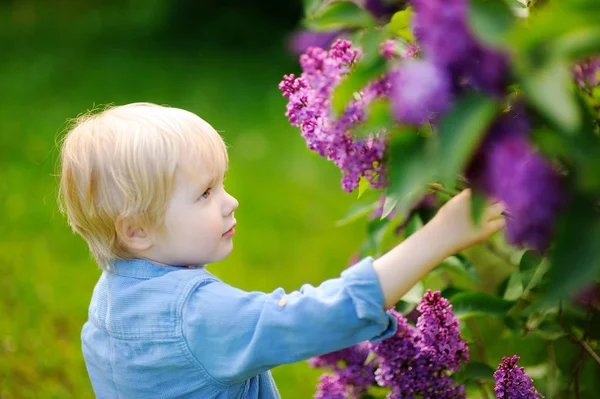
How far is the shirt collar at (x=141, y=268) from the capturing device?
5.72 ft

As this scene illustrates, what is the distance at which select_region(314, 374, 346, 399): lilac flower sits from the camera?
6.59 ft

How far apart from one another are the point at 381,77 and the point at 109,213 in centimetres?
77

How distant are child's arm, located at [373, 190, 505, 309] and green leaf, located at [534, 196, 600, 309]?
0.43 meters

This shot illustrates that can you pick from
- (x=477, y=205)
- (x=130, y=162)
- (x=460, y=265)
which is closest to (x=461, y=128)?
(x=477, y=205)

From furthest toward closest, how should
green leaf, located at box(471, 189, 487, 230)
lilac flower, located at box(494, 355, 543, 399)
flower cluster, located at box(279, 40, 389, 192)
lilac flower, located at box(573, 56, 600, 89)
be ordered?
lilac flower, located at box(494, 355, 543, 399) → flower cluster, located at box(279, 40, 389, 192) → lilac flower, located at box(573, 56, 600, 89) → green leaf, located at box(471, 189, 487, 230)

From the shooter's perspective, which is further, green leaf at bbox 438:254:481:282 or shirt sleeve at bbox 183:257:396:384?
green leaf at bbox 438:254:481:282

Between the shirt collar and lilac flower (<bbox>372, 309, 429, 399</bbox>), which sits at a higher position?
the shirt collar

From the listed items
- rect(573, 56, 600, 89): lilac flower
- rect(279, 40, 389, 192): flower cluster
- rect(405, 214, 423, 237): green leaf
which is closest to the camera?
rect(573, 56, 600, 89): lilac flower

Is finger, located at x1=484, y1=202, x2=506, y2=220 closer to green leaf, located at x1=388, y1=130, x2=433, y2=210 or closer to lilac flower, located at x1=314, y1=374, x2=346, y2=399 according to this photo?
green leaf, located at x1=388, y1=130, x2=433, y2=210

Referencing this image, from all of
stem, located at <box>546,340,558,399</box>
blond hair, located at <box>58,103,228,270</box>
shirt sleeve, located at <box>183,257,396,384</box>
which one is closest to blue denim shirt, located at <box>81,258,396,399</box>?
shirt sleeve, located at <box>183,257,396,384</box>

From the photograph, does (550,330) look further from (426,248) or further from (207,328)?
(207,328)

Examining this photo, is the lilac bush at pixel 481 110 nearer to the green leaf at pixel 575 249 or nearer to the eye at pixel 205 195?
the green leaf at pixel 575 249

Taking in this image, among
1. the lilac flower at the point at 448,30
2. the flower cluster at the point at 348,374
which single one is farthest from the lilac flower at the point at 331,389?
the lilac flower at the point at 448,30

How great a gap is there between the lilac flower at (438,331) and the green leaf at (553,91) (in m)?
0.78
